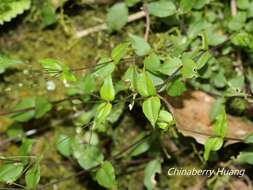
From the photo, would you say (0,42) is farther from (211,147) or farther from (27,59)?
(211,147)

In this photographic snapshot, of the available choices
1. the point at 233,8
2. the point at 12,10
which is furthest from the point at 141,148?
the point at 12,10

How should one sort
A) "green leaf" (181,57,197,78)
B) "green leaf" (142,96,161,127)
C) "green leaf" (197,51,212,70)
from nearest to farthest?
"green leaf" (142,96,161,127) → "green leaf" (181,57,197,78) → "green leaf" (197,51,212,70)

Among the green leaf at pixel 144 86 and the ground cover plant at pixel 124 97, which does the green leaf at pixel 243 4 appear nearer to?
the ground cover plant at pixel 124 97

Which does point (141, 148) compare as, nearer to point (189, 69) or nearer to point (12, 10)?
point (189, 69)

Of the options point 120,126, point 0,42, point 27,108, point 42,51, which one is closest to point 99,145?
point 120,126

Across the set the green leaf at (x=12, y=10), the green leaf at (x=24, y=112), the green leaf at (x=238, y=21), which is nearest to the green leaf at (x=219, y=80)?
the green leaf at (x=238, y=21)

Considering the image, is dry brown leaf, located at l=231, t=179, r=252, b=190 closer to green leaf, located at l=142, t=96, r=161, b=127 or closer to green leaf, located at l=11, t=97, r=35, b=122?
green leaf, located at l=142, t=96, r=161, b=127

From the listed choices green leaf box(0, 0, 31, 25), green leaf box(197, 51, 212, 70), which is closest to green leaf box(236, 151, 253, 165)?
green leaf box(197, 51, 212, 70)
